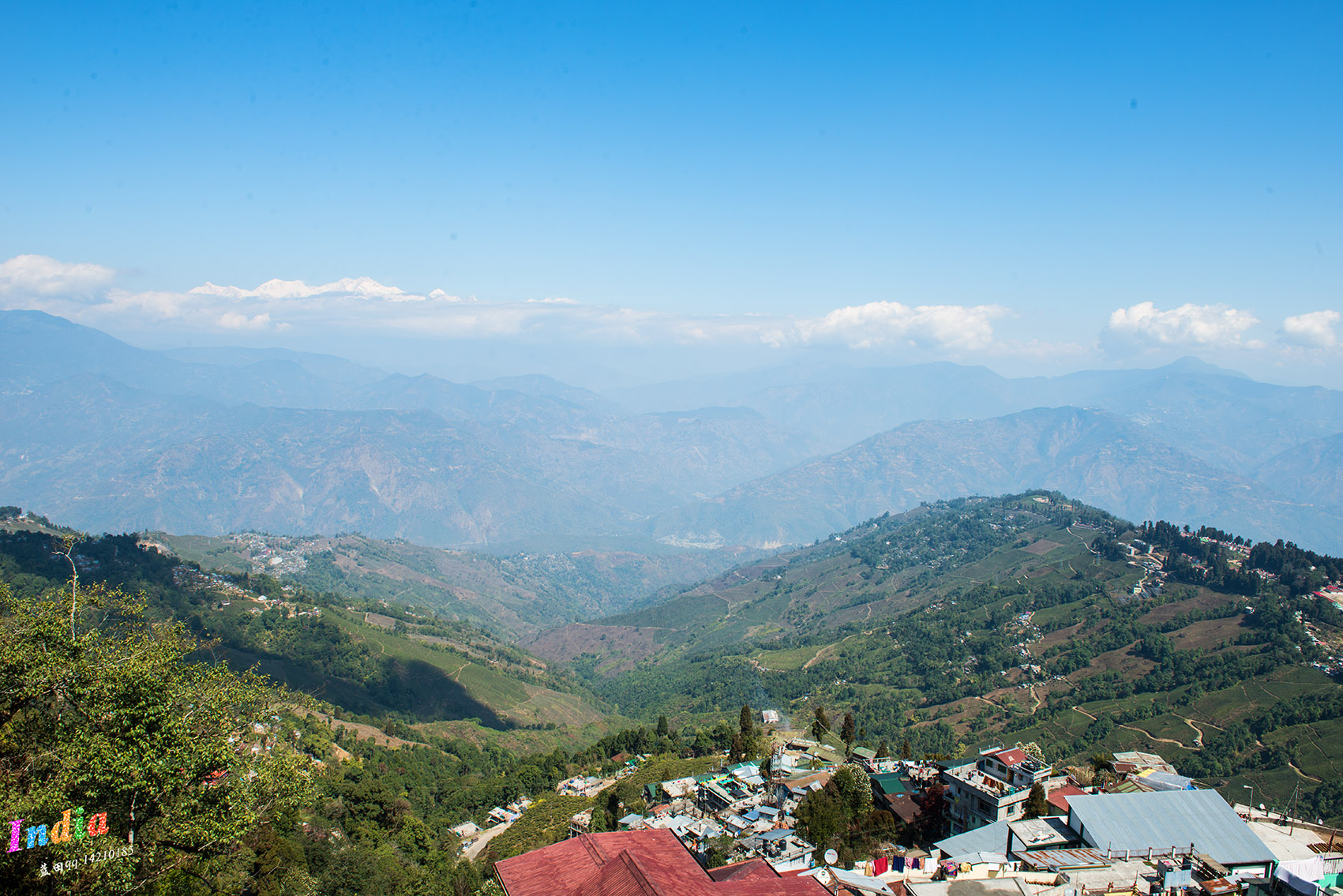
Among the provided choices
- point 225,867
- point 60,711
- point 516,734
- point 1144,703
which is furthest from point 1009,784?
point 516,734

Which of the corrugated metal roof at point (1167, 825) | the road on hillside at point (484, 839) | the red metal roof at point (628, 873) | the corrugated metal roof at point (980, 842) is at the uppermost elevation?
the red metal roof at point (628, 873)

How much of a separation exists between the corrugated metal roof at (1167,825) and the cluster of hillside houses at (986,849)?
5 centimetres

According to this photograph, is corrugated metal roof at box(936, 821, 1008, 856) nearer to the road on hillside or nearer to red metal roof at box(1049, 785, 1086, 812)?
red metal roof at box(1049, 785, 1086, 812)

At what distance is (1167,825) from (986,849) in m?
6.36

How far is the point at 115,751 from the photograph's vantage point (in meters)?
15.7

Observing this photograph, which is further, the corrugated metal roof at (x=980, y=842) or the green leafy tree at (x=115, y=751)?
the corrugated metal roof at (x=980, y=842)

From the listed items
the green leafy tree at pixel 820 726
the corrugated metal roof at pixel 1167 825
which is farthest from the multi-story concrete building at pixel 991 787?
the green leafy tree at pixel 820 726

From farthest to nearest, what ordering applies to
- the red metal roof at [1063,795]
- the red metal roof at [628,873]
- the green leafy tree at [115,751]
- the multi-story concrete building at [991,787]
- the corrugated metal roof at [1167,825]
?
the multi-story concrete building at [991,787], the red metal roof at [1063,795], the corrugated metal roof at [1167,825], the red metal roof at [628,873], the green leafy tree at [115,751]

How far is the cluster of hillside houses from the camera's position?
19.8 metres

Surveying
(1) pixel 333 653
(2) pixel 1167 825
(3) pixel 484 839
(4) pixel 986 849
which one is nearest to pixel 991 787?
(4) pixel 986 849

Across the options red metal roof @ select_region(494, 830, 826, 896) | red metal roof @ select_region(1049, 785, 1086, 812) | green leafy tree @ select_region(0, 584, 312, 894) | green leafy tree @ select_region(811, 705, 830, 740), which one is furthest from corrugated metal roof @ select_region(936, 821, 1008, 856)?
green leafy tree @ select_region(811, 705, 830, 740)

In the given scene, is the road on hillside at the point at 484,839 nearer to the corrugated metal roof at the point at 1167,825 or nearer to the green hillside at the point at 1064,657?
the green hillside at the point at 1064,657

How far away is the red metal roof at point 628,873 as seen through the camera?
1756 cm

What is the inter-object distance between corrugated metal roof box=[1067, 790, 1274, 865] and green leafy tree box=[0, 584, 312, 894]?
90.0ft
